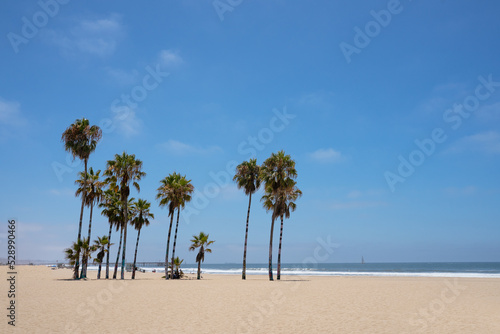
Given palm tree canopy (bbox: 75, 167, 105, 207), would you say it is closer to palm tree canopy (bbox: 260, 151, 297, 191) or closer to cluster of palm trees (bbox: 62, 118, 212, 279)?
cluster of palm trees (bbox: 62, 118, 212, 279)

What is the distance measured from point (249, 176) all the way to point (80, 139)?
850 inches

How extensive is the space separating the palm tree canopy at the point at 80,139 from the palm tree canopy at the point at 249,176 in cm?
1904

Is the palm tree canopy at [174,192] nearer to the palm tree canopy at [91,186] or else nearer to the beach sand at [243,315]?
the palm tree canopy at [91,186]

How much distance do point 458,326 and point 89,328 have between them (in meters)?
14.8

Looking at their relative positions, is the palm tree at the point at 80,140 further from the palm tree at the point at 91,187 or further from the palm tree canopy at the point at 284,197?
the palm tree canopy at the point at 284,197

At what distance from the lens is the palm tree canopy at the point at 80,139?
1586 inches

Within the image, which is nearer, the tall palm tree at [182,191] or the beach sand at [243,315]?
the beach sand at [243,315]

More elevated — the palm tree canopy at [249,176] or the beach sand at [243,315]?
the palm tree canopy at [249,176]

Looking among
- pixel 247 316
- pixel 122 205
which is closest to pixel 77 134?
pixel 122 205

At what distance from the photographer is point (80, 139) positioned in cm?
4056

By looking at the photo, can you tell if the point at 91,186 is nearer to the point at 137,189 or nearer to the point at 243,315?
the point at 137,189

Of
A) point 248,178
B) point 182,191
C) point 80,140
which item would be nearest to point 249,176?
point 248,178

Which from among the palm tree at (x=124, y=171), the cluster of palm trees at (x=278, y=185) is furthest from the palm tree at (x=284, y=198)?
the palm tree at (x=124, y=171)

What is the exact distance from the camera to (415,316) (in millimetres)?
17000
